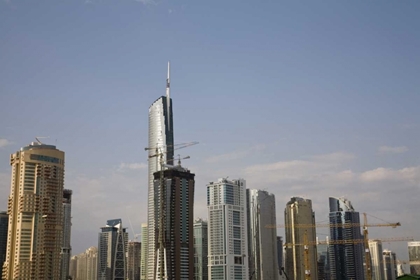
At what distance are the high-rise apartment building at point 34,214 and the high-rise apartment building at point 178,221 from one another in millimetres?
32332

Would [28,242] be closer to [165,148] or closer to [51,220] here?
[51,220]

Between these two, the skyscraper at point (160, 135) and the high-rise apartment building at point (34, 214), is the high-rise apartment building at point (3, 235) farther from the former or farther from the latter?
the skyscraper at point (160, 135)

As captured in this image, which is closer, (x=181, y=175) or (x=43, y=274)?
(x=43, y=274)

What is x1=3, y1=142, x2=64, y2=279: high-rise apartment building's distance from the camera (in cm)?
14150

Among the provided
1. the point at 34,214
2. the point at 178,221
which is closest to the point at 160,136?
the point at 178,221

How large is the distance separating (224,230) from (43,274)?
240ft

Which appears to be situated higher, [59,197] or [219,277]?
[59,197]

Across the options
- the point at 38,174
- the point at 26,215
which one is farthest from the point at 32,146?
the point at 26,215

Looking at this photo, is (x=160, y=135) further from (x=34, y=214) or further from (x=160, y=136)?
(x=34, y=214)

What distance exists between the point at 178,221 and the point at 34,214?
4707 cm

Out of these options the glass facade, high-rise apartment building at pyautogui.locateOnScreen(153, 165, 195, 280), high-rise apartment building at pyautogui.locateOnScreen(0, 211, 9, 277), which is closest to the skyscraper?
the glass facade

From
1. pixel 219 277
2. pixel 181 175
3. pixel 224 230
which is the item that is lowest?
pixel 219 277

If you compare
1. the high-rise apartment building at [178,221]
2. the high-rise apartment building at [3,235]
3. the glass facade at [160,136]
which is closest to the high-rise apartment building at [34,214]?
the high-rise apartment building at [3,235]

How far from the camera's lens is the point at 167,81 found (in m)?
193
